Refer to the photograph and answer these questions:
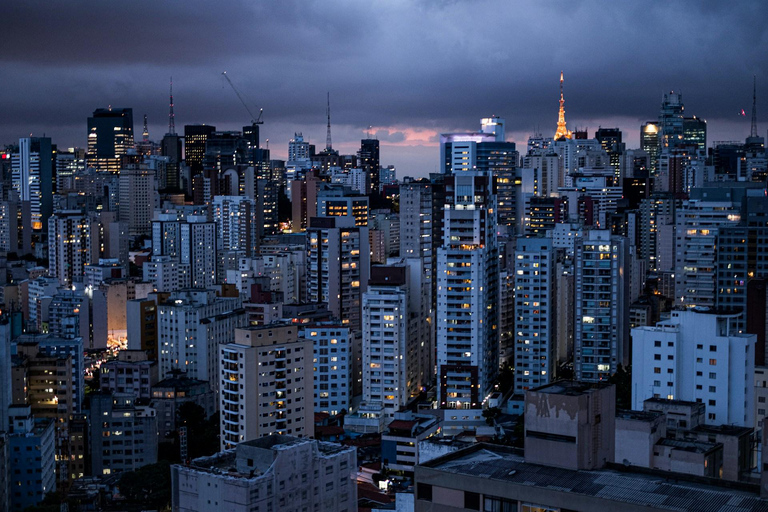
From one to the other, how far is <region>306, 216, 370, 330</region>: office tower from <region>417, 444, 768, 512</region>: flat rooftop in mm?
29086

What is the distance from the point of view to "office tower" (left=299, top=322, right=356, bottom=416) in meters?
30.5

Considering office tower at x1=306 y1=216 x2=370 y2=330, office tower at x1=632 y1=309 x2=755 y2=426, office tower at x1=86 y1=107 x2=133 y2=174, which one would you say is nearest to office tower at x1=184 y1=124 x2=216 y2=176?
office tower at x1=86 y1=107 x2=133 y2=174

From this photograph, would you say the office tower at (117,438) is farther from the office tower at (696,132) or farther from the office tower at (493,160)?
the office tower at (696,132)

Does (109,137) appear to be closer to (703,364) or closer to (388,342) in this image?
(388,342)

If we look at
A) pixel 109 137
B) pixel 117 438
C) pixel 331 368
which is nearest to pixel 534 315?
pixel 331 368

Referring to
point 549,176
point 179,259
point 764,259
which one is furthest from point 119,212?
point 764,259

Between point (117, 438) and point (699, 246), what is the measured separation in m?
19.3

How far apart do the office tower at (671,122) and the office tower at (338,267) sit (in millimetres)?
41306

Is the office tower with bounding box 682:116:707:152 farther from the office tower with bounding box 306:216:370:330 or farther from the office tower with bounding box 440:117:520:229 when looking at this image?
the office tower with bounding box 306:216:370:330

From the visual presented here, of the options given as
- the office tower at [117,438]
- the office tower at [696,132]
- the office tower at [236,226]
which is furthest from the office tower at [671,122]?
the office tower at [117,438]

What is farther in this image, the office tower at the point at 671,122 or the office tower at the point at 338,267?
the office tower at the point at 671,122

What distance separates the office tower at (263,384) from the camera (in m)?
22.2

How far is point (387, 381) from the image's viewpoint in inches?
1184

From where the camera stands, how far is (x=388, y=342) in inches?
1189
